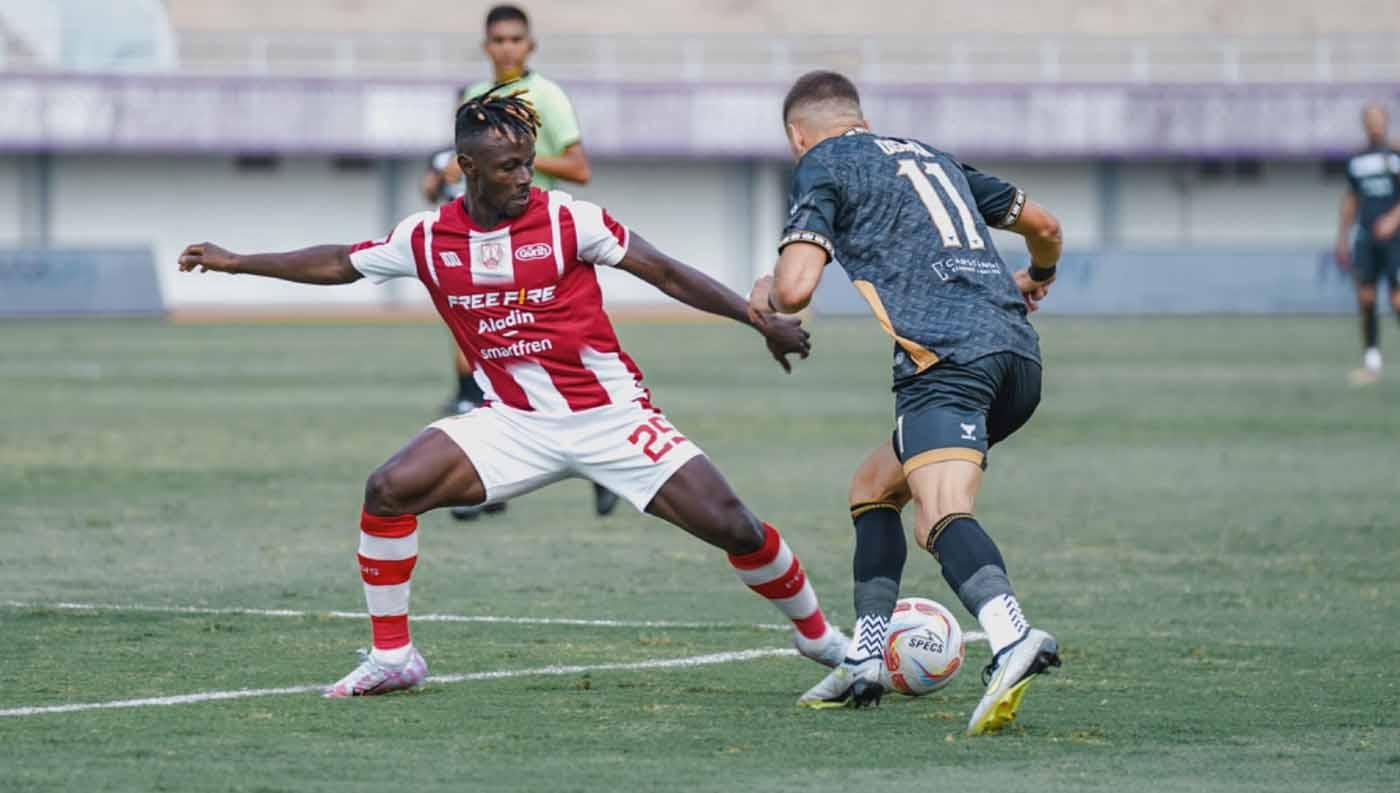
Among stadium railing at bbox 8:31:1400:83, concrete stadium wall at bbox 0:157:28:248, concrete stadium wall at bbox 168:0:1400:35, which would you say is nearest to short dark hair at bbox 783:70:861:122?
stadium railing at bbox 8:31:1400:83

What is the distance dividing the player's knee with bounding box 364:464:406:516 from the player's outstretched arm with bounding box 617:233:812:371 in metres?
0.93

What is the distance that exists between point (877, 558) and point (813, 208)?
116 cm

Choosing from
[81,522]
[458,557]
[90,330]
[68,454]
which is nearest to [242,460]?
[68,454]

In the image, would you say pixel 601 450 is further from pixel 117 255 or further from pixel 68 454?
pixel 117 255

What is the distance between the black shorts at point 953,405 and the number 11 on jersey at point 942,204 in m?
0.36

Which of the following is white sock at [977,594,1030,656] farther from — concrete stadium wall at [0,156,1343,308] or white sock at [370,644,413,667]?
concrete stadium wall at [0,156,1343,308]

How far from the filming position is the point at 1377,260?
22688 millimetres

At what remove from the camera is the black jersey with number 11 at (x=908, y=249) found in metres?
6.70

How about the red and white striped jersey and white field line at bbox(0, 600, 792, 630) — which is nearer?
the red and white striped jersey

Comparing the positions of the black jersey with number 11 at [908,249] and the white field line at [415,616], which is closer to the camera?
the black jersey with number 11 at [908,249]

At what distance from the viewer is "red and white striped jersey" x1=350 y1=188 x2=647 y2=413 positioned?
23.2ft

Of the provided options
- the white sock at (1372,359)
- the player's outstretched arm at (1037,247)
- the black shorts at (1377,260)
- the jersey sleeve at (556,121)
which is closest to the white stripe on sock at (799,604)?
the player's outstretched arm at (1037,247)

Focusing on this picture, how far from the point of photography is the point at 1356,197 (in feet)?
74.4

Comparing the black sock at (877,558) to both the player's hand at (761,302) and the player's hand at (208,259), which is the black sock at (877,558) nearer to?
the player's hand at (761,302)
